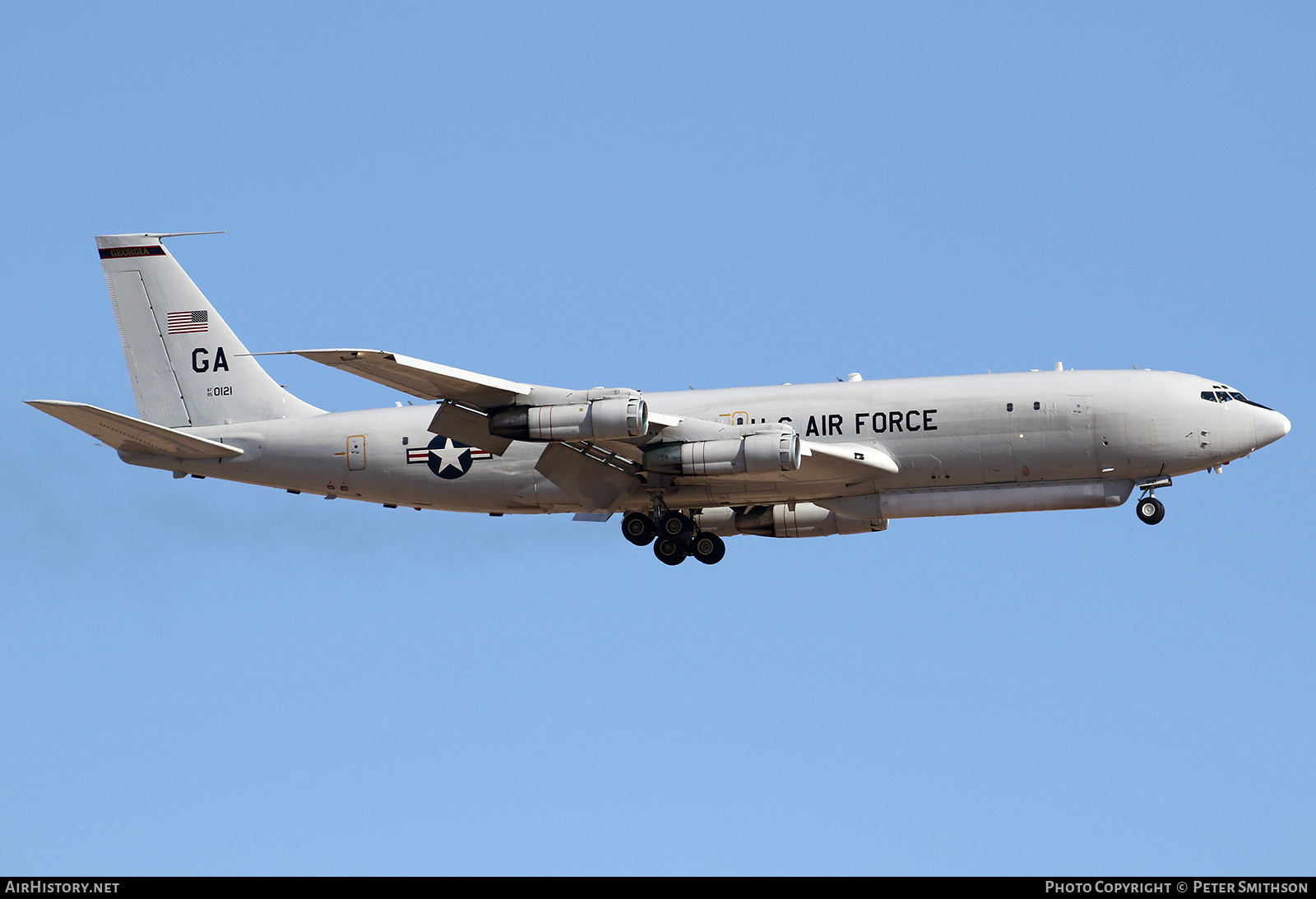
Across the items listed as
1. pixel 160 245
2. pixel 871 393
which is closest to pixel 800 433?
pixel 871 393

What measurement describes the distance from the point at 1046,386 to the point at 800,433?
6.45 meters

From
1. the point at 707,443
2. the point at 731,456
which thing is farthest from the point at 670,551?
the point at 731,456

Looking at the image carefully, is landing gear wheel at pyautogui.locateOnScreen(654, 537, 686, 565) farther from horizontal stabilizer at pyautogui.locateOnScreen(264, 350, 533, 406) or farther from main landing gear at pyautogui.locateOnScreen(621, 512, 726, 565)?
horizontal stabilizer at pyautogui.locateOnScreen(264, 350, 533, 406)

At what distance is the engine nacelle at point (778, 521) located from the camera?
45.3 metres

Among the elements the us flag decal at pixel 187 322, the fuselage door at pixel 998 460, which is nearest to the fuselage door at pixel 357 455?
the us flag decal at pixel 187 322

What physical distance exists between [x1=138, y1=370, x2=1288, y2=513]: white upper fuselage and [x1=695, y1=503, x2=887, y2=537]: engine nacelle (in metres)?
3.01

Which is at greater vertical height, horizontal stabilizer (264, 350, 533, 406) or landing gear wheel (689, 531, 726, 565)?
horizontal stabilizer (264, 350, 533, 406)

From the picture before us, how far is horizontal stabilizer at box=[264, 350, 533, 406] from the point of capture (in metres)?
35.1

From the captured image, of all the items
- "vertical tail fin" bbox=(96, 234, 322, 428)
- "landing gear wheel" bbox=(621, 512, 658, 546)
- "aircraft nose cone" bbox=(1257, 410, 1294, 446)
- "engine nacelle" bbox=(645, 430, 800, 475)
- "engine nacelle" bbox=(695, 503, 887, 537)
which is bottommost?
"landing gear wheel" bbox=(621, 512, 658, 546)

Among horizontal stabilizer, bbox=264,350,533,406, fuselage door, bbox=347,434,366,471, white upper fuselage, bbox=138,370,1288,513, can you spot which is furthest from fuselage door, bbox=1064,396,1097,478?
fuselage door, bbox=347,434,366,471

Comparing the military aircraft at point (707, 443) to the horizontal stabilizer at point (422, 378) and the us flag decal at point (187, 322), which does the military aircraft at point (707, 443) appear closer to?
the horizontal stabilizer at point (422, 378)

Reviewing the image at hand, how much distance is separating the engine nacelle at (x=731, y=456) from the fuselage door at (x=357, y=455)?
27.9ft

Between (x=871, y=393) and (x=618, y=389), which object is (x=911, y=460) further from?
(x=618, y=389)

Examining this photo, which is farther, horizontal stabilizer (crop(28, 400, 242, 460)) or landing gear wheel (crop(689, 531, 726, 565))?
landing gear wheel (crop(689, 531, 726, 565))
